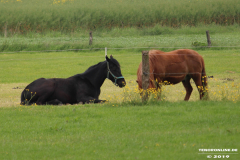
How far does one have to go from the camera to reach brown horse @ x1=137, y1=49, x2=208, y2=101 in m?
9.06

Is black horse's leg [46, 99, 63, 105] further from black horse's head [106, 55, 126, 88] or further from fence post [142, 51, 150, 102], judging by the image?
fence post [142, 51, 150, 102]

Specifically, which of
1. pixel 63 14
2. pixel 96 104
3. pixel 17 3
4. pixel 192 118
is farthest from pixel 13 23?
pixel 192 118

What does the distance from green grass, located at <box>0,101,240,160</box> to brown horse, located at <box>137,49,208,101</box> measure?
1.01 metres

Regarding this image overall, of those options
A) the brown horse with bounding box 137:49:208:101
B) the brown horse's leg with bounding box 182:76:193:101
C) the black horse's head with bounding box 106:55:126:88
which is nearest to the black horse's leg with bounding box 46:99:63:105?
the black horse's head with bounding box 106:55:126:88

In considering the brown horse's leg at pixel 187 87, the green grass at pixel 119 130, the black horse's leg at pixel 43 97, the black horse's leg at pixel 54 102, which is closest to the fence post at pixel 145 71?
the green grass at pixel 119 130

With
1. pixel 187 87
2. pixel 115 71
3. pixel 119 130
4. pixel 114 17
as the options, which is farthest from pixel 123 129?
pixel 114 17

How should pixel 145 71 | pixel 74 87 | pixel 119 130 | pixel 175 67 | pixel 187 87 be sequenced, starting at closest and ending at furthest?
pixel 119 130
pixel 145 71
pixel 175 67
pixel 74 87
pixel 187 87

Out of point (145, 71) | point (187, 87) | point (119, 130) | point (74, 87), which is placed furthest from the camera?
point (187, 87)

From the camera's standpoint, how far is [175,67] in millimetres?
9234

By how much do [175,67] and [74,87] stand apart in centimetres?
274

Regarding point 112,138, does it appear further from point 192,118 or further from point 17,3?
point 17,3

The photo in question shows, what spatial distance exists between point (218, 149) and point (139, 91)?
366 cm

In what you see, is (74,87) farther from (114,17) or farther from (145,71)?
(114,17)

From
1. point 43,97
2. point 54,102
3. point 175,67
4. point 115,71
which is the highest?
point 175,67
